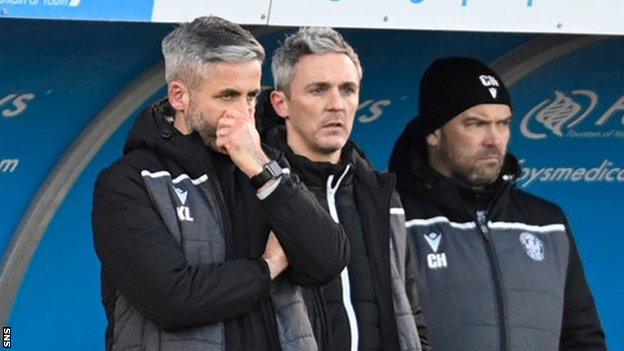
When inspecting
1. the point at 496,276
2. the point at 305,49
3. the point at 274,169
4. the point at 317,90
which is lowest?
the point at 496,276

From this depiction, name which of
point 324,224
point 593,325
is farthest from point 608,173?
point 324,224

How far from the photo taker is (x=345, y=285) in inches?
160

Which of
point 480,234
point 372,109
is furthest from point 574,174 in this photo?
point 480,234

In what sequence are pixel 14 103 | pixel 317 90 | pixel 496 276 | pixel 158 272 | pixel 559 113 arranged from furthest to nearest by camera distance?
pixel 559 113, pixel 14 103, pixel 496 276, pixel 317 90, pixel 158 272

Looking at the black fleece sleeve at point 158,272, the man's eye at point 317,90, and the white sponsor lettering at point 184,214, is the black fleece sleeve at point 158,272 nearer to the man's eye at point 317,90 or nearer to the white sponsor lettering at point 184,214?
the white sponsor lettering at point 184,214

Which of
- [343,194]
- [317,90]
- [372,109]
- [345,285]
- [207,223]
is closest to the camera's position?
[207,223]

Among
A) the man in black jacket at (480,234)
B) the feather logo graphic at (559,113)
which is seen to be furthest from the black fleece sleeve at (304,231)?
the feather logo graphic at (559,113)

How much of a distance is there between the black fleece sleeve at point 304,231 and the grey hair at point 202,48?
12.1 inches

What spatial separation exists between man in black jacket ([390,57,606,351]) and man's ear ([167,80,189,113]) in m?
0.88

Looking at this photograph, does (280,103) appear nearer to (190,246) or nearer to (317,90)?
(317,90)

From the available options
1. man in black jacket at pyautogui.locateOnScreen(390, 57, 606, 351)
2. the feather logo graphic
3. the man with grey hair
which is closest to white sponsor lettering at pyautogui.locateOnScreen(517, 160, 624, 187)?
the feather logo graphic

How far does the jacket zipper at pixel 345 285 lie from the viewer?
4.03 m

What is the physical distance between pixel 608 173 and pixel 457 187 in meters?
1.08

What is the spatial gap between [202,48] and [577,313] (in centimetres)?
136
